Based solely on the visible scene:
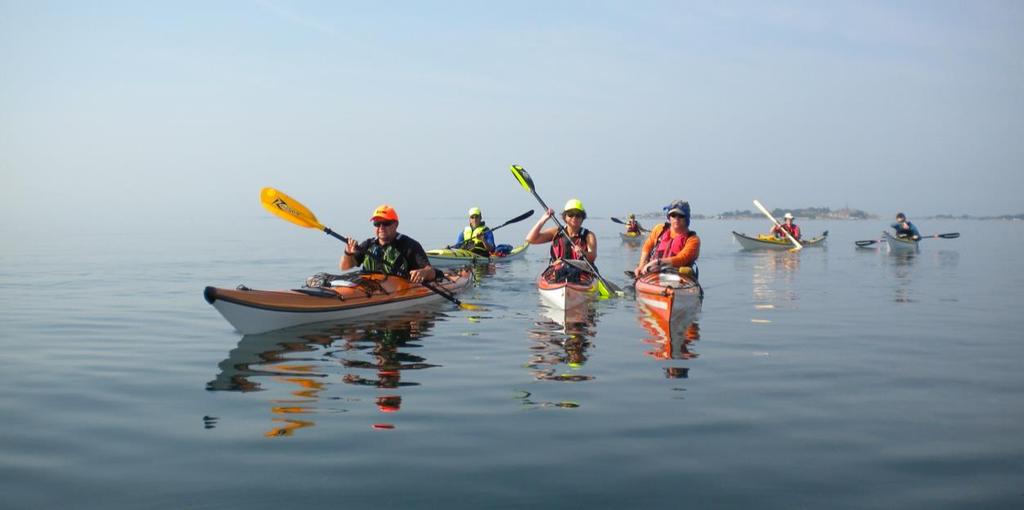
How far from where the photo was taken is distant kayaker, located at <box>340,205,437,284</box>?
12906mm

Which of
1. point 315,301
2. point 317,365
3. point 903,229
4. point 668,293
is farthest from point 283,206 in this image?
point 903,229

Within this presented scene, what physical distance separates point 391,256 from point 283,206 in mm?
2360

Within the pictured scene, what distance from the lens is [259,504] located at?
14.7 feet

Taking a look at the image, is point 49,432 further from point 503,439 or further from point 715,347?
point 715,347

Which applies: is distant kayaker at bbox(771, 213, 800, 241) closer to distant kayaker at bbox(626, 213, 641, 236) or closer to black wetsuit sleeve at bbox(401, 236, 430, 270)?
A: distant kayaker at bbox(626, 213, 641, 236)

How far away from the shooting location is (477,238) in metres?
25.6

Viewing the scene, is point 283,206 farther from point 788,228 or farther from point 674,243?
point 788,228

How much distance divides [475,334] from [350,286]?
2.29 m

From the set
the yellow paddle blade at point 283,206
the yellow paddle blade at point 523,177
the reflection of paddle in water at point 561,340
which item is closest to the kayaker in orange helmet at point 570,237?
the reflection of paddle in water at point 561,340

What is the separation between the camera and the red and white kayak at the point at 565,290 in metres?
13.3

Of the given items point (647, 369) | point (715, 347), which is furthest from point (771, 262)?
point (647, 369)

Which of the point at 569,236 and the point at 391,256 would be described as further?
the point at 569,236

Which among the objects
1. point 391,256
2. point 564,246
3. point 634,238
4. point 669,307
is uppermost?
point 634,238

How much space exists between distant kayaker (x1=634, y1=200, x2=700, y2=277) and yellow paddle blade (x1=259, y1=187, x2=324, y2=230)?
6.03 m
